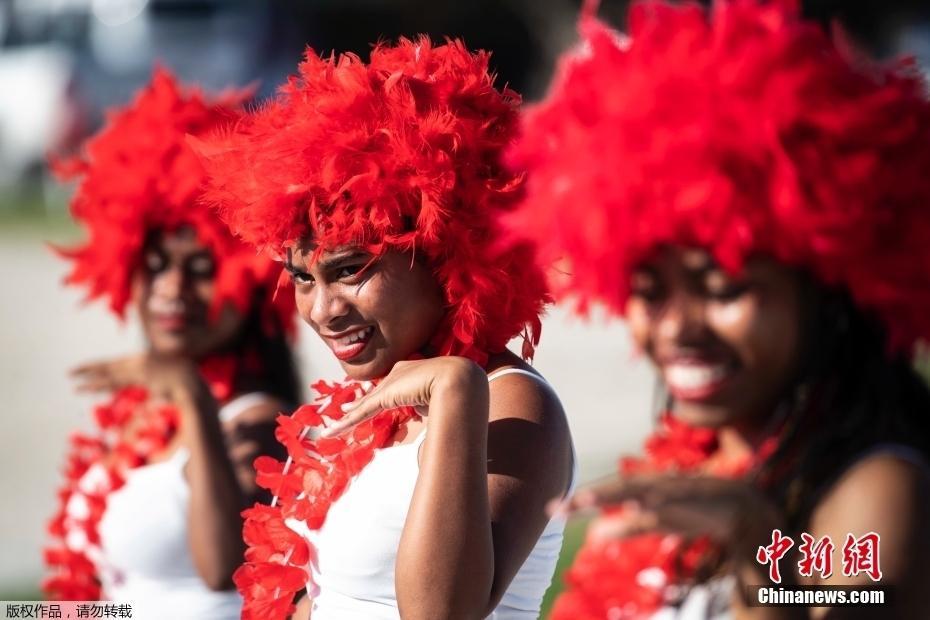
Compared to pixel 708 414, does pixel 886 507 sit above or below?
below

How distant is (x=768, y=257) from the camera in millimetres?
2125

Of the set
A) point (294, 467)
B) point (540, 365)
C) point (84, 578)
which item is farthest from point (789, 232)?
point (540, 365)

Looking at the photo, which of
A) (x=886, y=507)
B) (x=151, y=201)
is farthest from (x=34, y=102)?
(x=886, y=507)

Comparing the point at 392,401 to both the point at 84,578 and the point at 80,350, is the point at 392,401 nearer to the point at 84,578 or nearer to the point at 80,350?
the point at 84,578

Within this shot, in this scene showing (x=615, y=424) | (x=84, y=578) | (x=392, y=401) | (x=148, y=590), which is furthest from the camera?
(x=615, y=424)

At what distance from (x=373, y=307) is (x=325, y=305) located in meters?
0.10

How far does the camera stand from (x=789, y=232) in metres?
2.08

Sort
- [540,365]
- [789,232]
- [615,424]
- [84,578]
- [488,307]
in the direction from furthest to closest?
[540,365]
[615,424]
[84,578]
[488,307]
[789,232]

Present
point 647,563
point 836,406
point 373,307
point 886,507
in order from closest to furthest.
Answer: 1. point 886,507
2. point 836,406
3. point 647,563
4. point 373,307

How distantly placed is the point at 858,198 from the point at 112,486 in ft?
8.26

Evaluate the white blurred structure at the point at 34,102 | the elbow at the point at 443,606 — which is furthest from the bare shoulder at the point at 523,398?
the white blurred structure at the point at 34,102

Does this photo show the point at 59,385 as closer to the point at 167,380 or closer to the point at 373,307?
the point at 167,380

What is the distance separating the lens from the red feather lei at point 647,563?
2.22 m

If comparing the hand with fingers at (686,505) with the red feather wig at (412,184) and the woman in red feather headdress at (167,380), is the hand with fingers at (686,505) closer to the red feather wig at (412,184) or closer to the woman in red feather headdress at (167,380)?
the red feather wig at (412,184)
